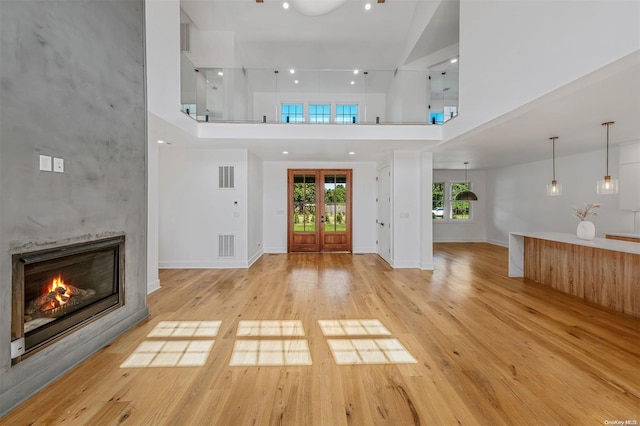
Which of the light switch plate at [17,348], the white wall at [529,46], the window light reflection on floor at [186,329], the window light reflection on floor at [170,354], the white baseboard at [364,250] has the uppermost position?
the white wall at [529,46]

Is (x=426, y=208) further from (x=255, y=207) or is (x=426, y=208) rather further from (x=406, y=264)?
(x=255, y=207)

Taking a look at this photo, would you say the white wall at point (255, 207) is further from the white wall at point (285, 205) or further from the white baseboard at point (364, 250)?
the white baseboard at point (364, 250)

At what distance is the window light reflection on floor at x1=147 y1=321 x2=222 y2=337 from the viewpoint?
2.81 meters

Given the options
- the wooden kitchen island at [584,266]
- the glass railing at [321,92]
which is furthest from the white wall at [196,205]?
the wooden kitchen island at [584,266]

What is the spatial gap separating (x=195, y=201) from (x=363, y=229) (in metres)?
4.50

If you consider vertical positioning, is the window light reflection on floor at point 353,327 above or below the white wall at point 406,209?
below

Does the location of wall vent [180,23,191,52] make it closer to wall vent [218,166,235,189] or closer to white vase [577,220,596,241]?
wall vent [218,166,235,189]

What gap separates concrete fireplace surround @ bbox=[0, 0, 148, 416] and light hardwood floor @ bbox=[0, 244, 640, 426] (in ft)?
0.82

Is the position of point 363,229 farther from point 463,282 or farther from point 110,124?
point 110,124

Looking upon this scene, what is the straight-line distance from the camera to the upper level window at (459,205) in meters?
9.59

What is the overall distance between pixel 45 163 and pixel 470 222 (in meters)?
10.7

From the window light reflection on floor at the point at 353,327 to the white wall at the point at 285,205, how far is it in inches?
181

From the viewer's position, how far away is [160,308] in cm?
352

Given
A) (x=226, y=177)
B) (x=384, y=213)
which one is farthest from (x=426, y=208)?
(x=226, y=177)
